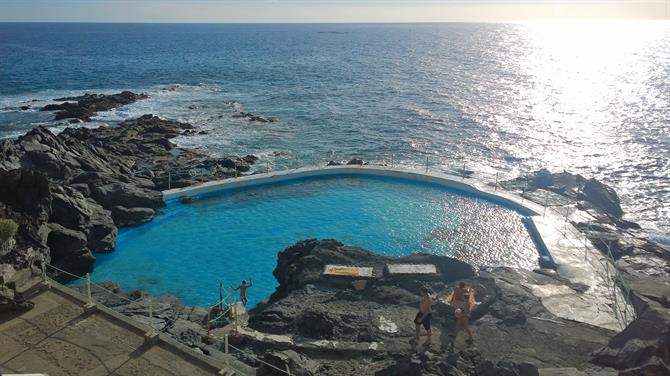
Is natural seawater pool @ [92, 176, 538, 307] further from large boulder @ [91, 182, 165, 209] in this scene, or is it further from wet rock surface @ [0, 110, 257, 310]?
wet rock surface @ [0, 110, 257, 310]

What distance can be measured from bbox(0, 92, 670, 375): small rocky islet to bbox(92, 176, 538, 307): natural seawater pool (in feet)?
5.43

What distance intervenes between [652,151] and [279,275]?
4205 cm

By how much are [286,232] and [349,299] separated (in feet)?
29.3

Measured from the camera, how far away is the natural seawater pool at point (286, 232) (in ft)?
71.1

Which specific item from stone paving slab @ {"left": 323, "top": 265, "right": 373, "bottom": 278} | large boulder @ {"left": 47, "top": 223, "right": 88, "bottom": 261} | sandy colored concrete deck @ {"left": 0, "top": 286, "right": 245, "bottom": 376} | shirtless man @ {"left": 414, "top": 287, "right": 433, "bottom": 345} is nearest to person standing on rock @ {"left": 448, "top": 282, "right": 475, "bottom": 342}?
shirtless man @ {"left": 414, "top": 287, "right": 433, "bottom": 345}

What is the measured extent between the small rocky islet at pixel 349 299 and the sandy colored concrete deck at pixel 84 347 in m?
0.79

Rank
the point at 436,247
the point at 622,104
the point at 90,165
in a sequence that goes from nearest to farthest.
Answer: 1. the point at 436,247
2. the point at 90,165
3. the point at 622,104

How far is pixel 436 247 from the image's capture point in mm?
23812

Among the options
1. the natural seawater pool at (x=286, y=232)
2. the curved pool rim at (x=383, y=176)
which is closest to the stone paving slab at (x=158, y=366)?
the natural seawater pool at (x=286, y=232)

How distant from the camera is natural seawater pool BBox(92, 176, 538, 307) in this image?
71.1ft

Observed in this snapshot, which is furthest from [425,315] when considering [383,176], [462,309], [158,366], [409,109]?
[409,109]

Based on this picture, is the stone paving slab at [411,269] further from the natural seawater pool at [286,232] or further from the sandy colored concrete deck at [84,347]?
the sandy colored concrete deck at [84,347]

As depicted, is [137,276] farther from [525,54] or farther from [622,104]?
[525,54]

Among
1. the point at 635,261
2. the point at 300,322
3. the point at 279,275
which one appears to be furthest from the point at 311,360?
the point at 635,261
